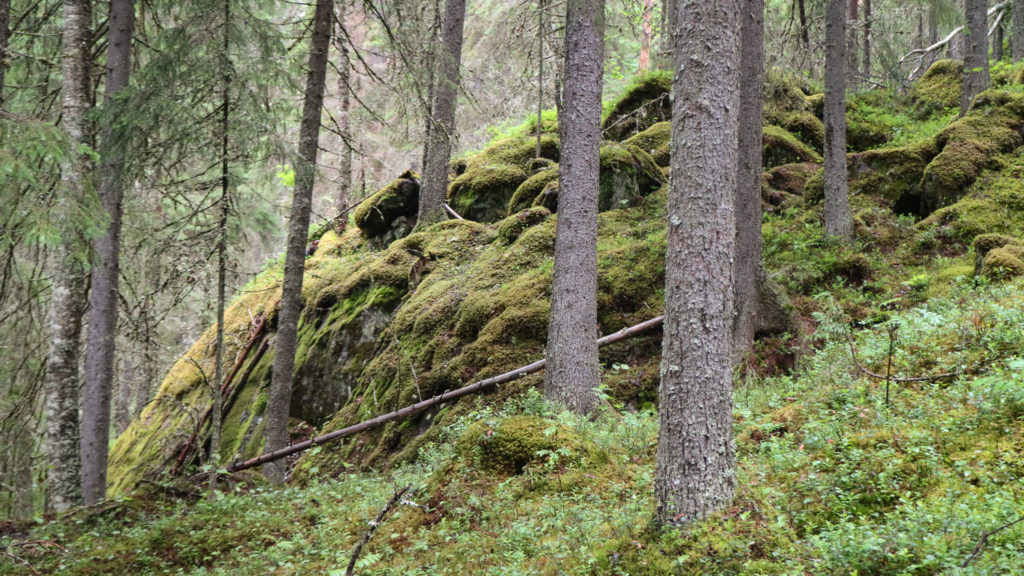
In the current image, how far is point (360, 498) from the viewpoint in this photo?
637 centimetres

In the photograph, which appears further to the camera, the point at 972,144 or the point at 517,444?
the point at 972,144

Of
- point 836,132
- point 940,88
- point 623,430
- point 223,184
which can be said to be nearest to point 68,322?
point 223,184

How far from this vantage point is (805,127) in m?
13.7

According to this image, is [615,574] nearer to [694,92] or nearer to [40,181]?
[694,92]

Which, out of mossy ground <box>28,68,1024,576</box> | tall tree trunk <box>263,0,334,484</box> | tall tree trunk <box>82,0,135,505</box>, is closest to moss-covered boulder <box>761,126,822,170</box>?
mossy ground <box>28,68,1024,576</box>

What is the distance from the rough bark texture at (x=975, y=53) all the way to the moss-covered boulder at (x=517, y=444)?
11.4 meters

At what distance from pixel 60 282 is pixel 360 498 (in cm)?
441

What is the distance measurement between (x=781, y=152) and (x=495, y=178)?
6.12 meters

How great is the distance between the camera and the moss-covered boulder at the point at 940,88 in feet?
46.6

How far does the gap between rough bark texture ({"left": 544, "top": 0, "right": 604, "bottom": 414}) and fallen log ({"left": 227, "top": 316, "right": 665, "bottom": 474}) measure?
0.97 meters

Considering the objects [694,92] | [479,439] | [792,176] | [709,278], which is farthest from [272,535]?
[792,176]

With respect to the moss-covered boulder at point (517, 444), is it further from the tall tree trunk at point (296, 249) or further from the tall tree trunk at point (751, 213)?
the tall tree trunk at point (751, 213)

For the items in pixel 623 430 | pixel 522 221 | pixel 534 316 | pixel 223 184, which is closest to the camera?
pixel 623 430

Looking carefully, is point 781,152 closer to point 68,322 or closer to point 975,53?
point 975,53
